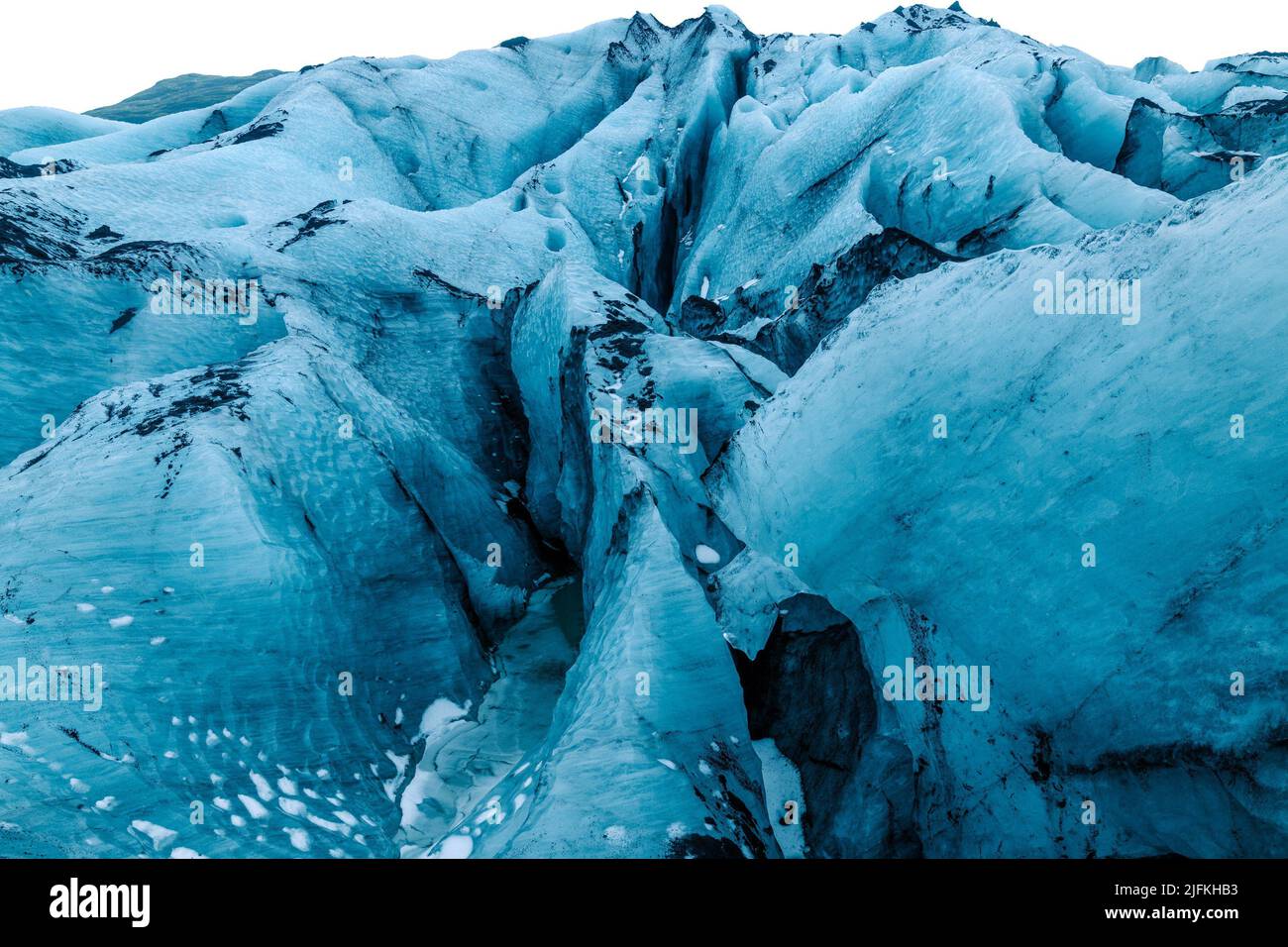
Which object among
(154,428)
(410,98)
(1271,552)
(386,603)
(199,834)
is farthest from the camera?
(410,98)

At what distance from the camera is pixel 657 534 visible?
616 cm

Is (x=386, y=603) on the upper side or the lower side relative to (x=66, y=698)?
upper

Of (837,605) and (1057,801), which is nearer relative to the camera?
(1057,801)

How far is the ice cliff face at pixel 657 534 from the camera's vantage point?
427cm

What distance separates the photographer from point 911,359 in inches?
224

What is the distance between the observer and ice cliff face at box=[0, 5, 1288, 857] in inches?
168

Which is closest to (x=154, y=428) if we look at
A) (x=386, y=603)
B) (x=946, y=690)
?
(x=386, y=603)

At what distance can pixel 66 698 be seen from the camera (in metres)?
4.80

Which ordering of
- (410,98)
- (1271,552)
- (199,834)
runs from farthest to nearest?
(410,98), (199,834), (1271,552)

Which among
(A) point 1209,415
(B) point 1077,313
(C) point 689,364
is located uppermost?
(C) point 689,364

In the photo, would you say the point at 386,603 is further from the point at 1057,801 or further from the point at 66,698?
the point at 1057,801
